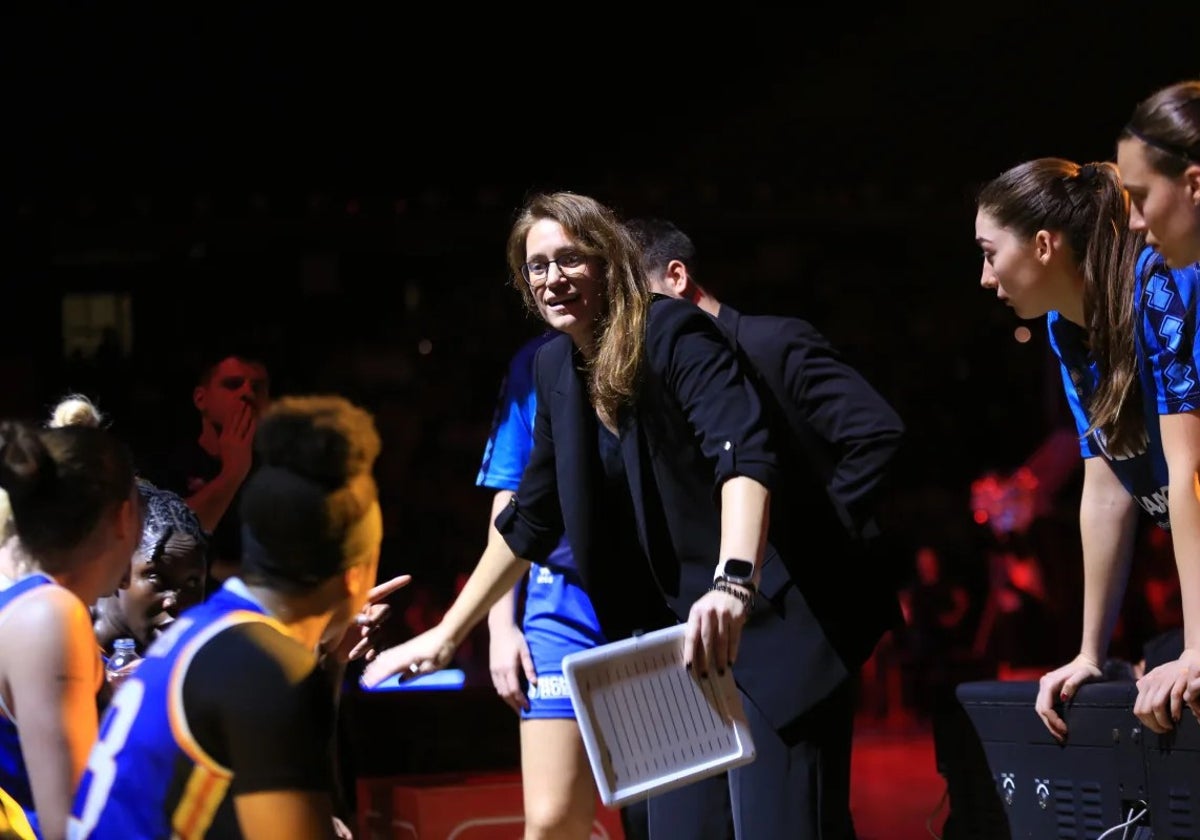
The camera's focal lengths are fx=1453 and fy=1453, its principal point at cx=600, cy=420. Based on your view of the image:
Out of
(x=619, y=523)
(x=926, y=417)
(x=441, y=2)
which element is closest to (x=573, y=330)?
(x=619, y=523)

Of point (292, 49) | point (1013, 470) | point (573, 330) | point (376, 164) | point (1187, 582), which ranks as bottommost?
point (1013, 470)

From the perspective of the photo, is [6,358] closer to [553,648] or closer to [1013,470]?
[553,648]

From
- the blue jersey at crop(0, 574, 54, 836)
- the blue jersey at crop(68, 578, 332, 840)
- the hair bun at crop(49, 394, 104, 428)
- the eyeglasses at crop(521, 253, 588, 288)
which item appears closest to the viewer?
the blue jersey at crop(68, 578, 332, 840)

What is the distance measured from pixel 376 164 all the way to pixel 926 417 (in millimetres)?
3645

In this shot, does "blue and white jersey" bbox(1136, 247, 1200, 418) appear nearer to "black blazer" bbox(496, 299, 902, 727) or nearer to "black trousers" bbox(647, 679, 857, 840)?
"black blazer" bbox(496, 299, 902, 727)

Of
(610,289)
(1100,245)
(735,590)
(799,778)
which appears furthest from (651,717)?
(1100,245)

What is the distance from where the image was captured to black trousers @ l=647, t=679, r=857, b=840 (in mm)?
2385

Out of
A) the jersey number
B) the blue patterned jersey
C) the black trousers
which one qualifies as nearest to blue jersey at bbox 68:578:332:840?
the jersey number

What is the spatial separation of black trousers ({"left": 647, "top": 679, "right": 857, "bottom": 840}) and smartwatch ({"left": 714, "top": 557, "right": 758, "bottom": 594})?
0.33m

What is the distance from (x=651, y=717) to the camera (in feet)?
7.15

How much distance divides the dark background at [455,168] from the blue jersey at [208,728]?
5.14 metres

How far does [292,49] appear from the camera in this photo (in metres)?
7.39

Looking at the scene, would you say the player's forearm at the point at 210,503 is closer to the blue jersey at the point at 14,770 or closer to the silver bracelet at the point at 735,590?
the blue jersey at the point at 14,770

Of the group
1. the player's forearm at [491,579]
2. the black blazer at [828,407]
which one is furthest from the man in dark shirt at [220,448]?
the black blazer at [828,407]
